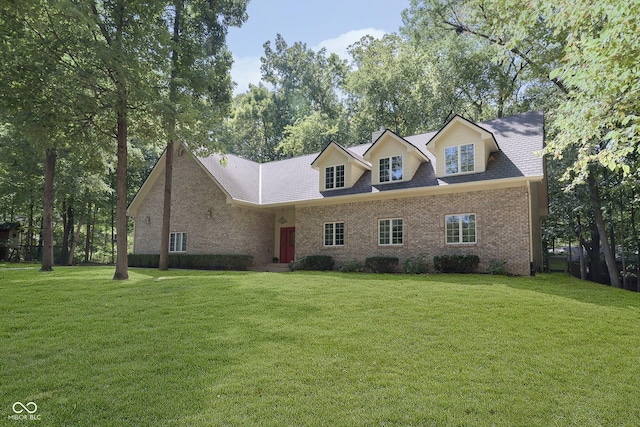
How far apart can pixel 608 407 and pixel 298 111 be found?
137ft

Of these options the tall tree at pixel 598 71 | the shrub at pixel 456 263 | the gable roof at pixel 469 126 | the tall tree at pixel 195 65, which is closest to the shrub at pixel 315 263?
the shrub at pixel 456 263

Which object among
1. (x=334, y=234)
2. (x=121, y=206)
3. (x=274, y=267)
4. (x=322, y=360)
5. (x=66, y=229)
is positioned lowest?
(x=322, y=360)

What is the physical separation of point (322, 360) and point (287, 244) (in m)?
16.8

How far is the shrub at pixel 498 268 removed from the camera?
13.5 m

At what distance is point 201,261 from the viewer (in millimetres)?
19812

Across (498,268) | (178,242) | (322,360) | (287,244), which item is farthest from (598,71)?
(178,242)

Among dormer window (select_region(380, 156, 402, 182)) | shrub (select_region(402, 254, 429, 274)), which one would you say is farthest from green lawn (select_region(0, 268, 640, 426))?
dormer window (select_region(380, 156, 402, 182))

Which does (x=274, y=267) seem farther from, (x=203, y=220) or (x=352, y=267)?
(x=352, y=267)

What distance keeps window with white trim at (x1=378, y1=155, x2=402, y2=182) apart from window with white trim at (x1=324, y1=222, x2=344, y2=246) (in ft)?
10.2

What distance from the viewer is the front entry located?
2161 cm

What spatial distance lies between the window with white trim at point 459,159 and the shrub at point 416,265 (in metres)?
3.85

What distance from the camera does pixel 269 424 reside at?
354 cm

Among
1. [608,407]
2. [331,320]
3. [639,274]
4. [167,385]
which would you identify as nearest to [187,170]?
[331,320]

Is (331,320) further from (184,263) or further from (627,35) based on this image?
(184,263)
